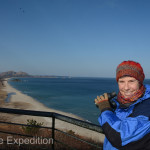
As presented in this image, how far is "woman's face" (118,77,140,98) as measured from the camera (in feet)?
5.05

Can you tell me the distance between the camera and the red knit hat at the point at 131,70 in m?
1.55

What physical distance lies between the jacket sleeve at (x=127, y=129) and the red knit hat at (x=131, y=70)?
1.83ft

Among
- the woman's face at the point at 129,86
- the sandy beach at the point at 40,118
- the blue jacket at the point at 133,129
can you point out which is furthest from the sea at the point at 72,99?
the blue jacket at the point at 133,129

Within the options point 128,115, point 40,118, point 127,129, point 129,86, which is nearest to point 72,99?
point 40,118

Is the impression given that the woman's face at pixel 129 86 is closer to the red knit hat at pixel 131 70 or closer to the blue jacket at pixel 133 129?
the red knit hat at pixel 131 70

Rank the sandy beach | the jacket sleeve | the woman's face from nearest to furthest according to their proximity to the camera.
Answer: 1. the jacket sleeve
2. the woman's face
3. the sandy beach

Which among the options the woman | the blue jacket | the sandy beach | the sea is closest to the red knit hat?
the woman

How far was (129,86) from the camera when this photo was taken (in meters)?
1.56

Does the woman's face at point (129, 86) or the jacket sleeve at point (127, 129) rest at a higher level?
the woman's face at point (129, 86)

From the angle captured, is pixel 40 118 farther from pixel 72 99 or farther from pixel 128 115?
pixel 72 99

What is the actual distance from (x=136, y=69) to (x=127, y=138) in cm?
78

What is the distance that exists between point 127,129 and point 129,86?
57 cm

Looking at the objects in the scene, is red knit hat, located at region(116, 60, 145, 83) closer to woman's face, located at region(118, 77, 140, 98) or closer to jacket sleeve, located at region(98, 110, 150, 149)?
woman's face, located at region(118, 77, 140, 98)

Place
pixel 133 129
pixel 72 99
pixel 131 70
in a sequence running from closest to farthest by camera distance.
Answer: pixel 133 129 < pixel 131 70 < pixel 72 99
